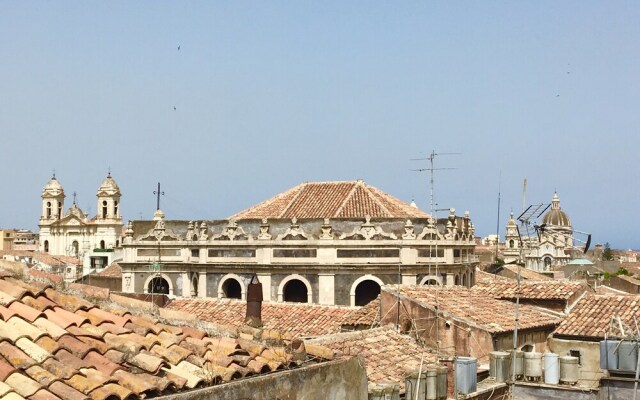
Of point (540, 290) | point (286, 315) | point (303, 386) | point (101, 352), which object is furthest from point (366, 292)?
point (101, 352)

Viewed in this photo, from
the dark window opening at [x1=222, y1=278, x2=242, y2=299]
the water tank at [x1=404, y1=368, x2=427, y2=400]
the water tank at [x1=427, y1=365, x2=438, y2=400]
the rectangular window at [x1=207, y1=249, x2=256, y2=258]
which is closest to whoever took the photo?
the water tank at [x1=404, y1=368, x2=427, y2=400]

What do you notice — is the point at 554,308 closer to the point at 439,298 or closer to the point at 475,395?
the point at 439,298

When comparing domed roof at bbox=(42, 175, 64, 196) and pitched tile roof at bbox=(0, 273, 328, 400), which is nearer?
pitched tile roof at bbox=(0, 273, 328, 400)

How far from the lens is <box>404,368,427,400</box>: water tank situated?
42.7 ft

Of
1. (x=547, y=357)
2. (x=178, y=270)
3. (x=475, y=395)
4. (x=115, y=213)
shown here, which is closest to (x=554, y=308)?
(x=547, y=357)

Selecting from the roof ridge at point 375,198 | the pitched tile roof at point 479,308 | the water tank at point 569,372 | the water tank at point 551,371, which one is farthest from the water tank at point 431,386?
the roof ridge at point 375,198

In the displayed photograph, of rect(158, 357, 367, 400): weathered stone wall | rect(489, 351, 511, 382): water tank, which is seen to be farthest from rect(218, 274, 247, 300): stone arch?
rect(158, 357, 367, 400): weathered stone wall

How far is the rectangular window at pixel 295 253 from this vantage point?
32875 millimetres

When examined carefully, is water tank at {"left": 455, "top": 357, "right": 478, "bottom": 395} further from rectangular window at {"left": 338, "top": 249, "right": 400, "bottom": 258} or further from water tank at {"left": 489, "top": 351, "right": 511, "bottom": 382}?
rectangular window at {"left": 338, "top": 249, "right": 400, "bottom": 258}

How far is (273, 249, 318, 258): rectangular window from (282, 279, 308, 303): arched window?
1028 mm

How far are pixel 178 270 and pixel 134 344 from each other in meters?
30.1

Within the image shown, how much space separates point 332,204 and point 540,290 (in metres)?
13.9

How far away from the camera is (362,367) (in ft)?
26.5

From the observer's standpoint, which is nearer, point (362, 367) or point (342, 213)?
point (362, 367)
